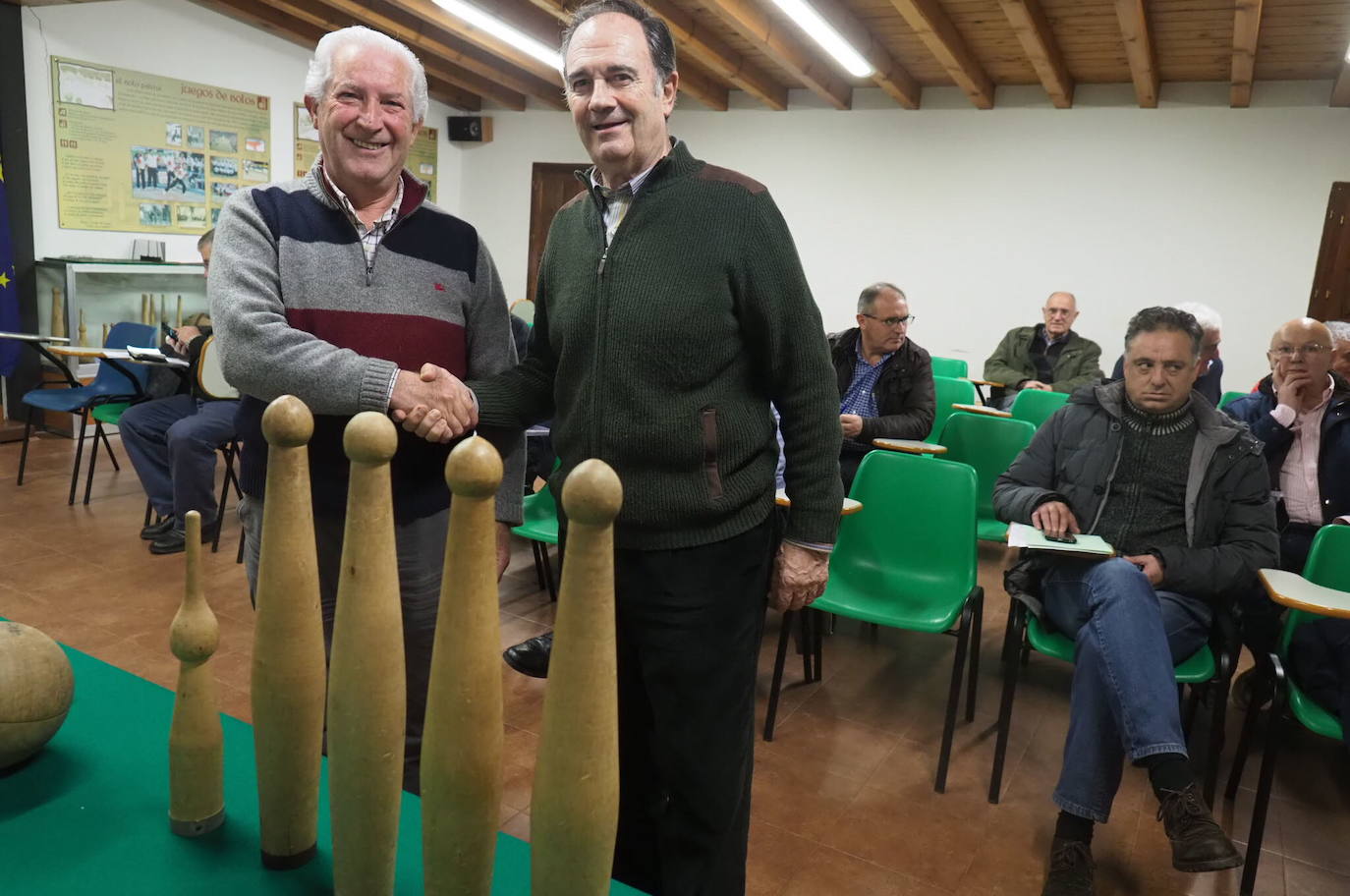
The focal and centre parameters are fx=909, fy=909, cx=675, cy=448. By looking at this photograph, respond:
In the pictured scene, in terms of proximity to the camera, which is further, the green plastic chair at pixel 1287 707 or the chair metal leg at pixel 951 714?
the chair metal leg at pixel 951 714

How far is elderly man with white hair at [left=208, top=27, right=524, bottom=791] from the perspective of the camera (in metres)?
1.30

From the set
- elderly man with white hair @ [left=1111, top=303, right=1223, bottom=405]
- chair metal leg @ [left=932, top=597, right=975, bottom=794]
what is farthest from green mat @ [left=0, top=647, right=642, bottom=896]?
elderly man with white hair @ [left=1111, top=303, right=1223, bottom=405]

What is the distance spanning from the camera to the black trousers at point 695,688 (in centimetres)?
132

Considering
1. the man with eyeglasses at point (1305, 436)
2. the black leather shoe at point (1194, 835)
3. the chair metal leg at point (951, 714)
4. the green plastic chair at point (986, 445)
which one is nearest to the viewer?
the black leather shoe at point (1194, 835)

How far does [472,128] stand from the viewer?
9328 millimetres

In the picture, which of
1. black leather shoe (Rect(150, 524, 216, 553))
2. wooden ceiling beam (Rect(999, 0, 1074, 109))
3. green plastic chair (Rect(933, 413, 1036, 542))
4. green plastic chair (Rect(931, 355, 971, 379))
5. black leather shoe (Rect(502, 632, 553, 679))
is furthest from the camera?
green plastic chair (Rect(931, 355, 971, 379))

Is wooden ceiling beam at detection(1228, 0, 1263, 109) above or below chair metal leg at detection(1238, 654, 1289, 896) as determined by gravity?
above

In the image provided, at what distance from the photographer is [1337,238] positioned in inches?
249

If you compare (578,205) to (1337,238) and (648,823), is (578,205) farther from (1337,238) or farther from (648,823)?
(1337,238)

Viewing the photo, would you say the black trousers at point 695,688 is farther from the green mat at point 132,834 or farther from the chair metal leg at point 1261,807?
the chair metal leg at point 1261,807

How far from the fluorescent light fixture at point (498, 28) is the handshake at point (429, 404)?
481 cm

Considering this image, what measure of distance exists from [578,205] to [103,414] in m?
3.87

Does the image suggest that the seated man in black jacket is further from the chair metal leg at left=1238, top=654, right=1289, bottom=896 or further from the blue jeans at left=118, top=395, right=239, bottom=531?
the blue jeans at left=118, top=395, right=239, bottom=531

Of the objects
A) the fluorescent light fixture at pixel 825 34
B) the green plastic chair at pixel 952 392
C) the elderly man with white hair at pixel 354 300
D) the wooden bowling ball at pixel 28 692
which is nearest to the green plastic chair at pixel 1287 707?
the elderly man with white hair at pixel 354 300
